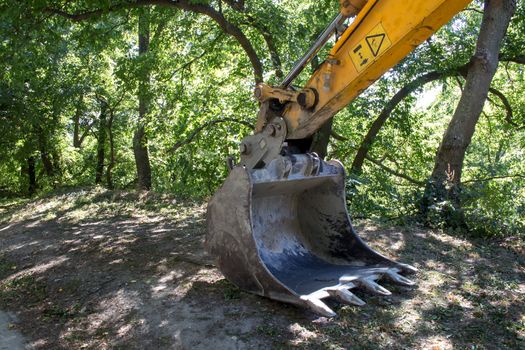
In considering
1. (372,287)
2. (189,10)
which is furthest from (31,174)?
(372,287)

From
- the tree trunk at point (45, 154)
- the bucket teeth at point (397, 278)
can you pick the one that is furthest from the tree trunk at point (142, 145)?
the bucket teeth at point (397, 278)

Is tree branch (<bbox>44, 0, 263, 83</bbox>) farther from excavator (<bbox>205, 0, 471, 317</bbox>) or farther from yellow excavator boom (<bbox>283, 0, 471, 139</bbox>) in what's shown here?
yellow excavator boom (<bbox>283, 0, 471, 139</bbox>)

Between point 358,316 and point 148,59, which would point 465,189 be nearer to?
point 358,316

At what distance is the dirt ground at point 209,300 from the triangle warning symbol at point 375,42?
6.44 feet

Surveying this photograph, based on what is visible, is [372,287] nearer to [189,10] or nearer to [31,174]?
[189,10]

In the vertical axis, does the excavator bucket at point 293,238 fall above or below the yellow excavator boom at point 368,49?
below

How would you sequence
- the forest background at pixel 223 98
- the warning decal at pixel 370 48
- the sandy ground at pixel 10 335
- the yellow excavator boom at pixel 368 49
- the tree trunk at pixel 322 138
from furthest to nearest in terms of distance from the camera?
the tree trunk at pixel 322 138 → the forest background at pixel 223 98 → the sandy ground at pixel 10 335 → the warning decal at pixel 370 48 → the yellow excavator boom at pixel 368 49

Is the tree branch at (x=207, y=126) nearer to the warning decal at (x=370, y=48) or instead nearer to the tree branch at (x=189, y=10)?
the tree branch at (x=189, y=10)

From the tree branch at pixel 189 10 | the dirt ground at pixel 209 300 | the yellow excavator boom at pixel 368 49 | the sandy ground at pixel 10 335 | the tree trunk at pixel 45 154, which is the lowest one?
the sandy ground at pixel 10 335

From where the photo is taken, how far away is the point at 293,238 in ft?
16.2

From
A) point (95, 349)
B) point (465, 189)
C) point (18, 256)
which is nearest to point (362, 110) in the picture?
point (465, 189)

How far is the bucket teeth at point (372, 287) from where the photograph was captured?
407 centimetres

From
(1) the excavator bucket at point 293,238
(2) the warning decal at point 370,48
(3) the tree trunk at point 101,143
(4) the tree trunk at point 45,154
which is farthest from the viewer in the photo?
(3) the tree trunk at point 101,143

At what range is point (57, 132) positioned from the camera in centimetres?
1441
